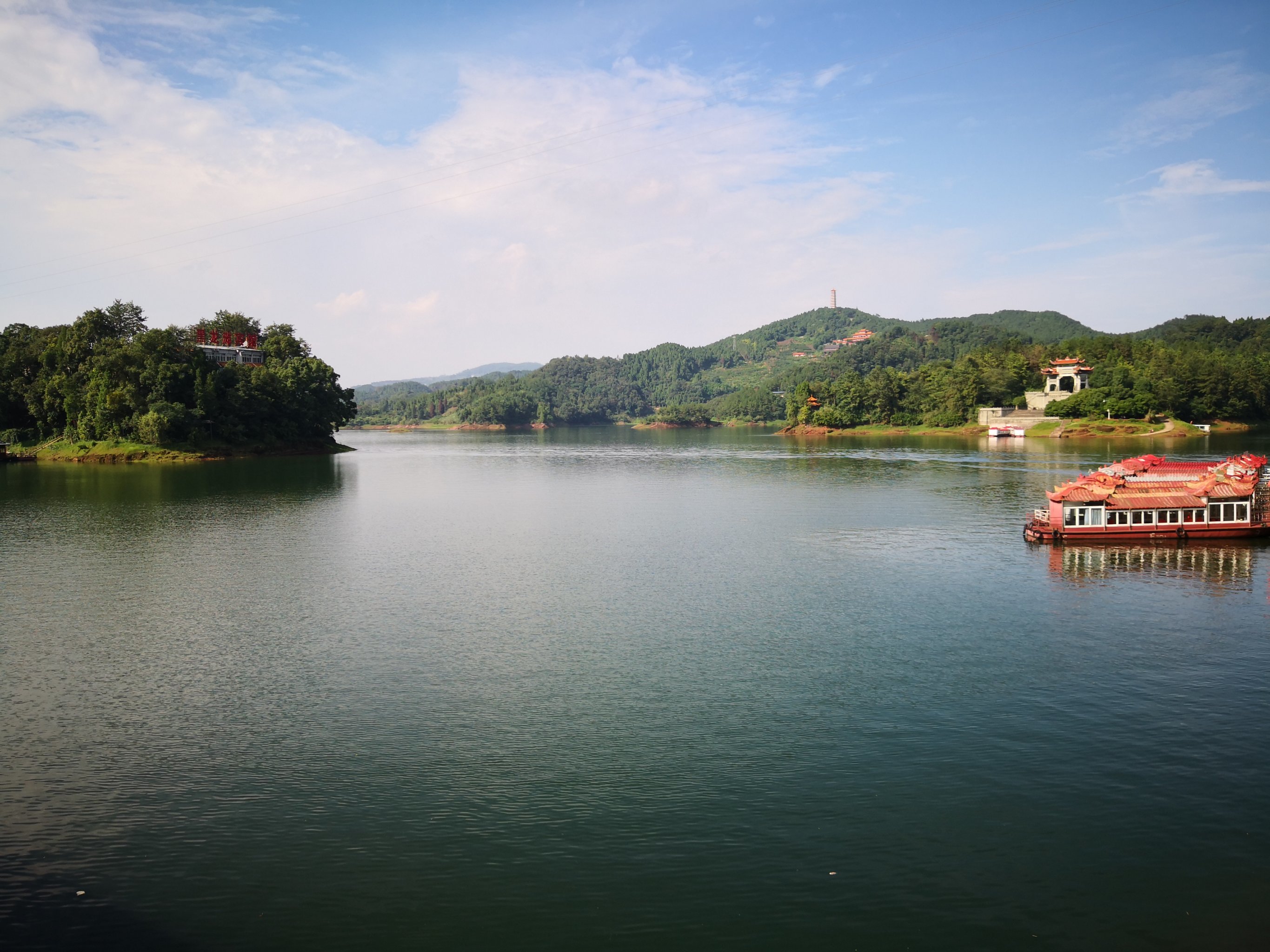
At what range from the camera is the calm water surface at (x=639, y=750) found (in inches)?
472

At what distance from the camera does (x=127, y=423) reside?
93438mm

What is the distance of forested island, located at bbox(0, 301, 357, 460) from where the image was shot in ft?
306

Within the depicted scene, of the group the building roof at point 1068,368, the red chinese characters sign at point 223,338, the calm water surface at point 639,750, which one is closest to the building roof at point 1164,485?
the calm water surface at point 639,750

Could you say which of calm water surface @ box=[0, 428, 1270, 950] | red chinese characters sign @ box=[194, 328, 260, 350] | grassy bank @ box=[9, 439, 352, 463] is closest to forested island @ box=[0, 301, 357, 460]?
grassy bank @ box=[9, 439, 352, 463]

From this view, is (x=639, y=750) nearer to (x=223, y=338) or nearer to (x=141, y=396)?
(x=141, y=396)

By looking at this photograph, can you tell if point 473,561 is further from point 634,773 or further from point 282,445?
point 282,445

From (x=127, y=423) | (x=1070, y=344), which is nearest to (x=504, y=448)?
(x=127, y=423)

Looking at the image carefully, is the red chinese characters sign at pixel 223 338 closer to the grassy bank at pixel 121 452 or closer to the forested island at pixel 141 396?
the forested island at pixel 141 396

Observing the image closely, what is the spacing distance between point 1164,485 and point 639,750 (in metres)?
34.8

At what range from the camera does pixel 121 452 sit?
303 ft

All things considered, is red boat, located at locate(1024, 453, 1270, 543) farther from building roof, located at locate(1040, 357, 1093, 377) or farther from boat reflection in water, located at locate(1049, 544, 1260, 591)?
building roof, located at locate(1040, 357, 1093, 377)

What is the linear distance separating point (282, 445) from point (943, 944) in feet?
347

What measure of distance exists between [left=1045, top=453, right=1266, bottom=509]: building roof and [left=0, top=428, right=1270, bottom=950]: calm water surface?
2.81 meters

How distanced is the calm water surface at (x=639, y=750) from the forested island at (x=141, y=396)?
6170cm
